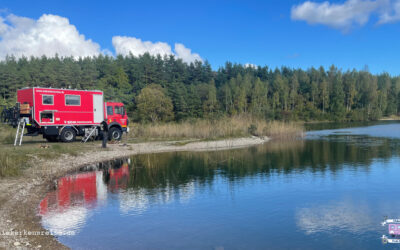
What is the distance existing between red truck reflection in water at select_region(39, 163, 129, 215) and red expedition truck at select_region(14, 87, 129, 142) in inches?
339

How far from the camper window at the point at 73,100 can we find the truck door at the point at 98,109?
49.9 inches

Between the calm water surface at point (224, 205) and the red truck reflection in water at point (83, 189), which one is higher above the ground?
the red truck reflection in water at point (83, 189)

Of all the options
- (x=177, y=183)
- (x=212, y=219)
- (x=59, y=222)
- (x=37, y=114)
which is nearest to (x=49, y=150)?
(x=37, y=114)

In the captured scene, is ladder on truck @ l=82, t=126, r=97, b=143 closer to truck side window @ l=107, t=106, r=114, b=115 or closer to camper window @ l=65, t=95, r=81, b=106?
truck side window @ l=107, t=106, r=114, b=115

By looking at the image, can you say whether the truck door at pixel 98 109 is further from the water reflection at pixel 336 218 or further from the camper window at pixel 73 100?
the water reflection at pixel 336 218

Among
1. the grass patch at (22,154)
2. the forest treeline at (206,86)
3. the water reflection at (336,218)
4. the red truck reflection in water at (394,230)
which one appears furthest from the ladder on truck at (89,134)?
the forest treeline at (206,86)

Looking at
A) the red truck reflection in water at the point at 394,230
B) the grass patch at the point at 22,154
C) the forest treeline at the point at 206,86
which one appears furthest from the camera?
the forest treeline at the point at 206,86

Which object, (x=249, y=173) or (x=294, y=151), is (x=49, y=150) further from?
(x=294, y=151)

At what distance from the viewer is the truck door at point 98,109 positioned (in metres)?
26.7

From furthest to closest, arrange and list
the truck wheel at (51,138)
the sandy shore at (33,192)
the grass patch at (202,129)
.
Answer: the grass patch at (202,129) < the truck wheel at (51,138) < the sandy shore at (33,192)

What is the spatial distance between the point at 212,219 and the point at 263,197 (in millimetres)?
3258

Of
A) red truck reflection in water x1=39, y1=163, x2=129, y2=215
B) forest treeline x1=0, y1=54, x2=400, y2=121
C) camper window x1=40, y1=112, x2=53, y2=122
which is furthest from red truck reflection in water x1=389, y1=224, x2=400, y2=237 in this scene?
forest treeline x1=0, y1=54, x2=400, y2=121

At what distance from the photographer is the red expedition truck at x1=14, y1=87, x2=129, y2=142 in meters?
23.6

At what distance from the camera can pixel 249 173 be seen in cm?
1781
